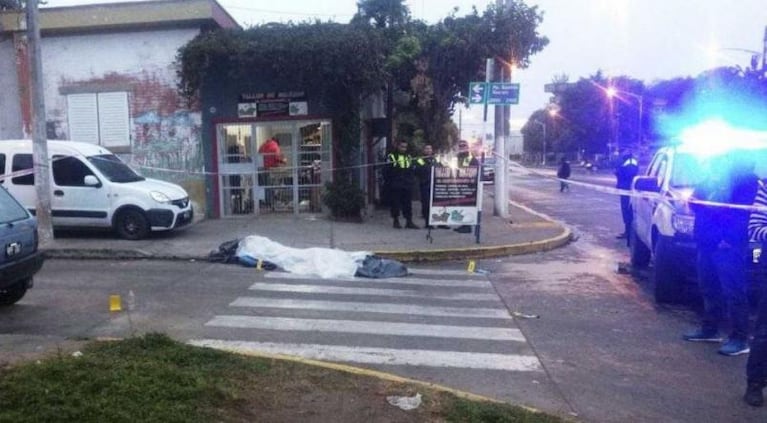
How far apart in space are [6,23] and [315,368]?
14.6 metres

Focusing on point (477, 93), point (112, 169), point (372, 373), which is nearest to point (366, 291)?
point (372, 373)

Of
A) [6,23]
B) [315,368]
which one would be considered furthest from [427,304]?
[6,23]

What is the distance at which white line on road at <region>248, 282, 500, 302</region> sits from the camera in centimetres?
884

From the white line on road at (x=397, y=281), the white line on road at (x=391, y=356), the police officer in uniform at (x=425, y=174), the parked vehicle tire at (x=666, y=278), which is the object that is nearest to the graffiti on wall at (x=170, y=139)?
the police officer in uniform at (x=425, y=174)

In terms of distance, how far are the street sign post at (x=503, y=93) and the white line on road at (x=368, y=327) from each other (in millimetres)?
9106

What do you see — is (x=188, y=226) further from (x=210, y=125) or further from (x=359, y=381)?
(x=359, y=381)

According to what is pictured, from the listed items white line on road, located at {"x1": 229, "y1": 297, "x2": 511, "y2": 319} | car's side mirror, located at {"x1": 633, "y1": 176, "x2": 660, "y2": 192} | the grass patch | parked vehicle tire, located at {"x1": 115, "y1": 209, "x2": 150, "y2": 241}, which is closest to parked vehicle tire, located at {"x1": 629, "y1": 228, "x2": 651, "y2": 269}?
car's side mirror, located at {"x1": 633, "y1": 176, "x2": 660, "y2": 192}

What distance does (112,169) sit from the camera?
13.3m

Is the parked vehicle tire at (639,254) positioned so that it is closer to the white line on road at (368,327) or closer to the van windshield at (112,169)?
the white line on road at (368,327)

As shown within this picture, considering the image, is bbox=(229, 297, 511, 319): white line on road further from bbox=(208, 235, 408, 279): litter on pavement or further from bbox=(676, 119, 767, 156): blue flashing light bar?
bbox=(676, 119, 767, 156): blue flashing light bar

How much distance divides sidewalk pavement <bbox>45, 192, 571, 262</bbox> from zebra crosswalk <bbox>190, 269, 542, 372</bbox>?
7.80 ft

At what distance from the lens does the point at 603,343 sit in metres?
6.77

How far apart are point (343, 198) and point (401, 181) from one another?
6.07 feet

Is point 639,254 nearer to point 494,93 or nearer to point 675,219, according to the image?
point 675,219
